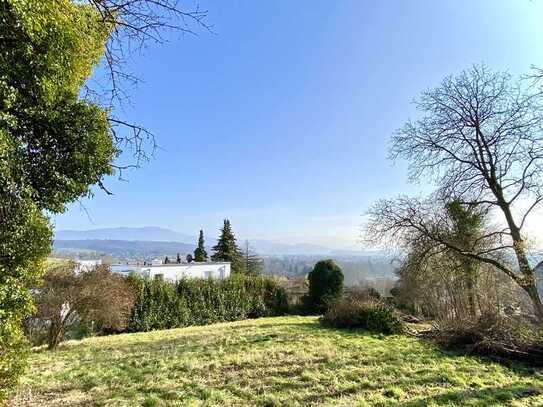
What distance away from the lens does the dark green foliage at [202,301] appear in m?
15.8

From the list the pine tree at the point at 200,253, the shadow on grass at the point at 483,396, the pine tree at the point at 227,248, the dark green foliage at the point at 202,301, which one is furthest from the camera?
the pine tree at the point at 227,248

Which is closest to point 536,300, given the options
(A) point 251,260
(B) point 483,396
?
(B) point 483,396

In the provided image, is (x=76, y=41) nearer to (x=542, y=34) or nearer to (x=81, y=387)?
(x=81, y=387)

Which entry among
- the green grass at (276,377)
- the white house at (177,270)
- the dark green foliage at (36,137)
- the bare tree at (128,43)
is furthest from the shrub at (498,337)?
the white house at (177,270)

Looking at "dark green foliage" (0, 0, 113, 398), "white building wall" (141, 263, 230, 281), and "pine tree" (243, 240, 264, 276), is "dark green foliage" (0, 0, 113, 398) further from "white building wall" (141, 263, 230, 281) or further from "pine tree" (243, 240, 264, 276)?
"pine tree" (243, 240, 264, 276)

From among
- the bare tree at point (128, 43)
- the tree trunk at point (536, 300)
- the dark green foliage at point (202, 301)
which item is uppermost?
the bare tree at point (128, 43)

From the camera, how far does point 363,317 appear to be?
12.6 metres

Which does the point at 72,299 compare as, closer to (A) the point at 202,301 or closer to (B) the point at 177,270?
(A) the point at 202,301

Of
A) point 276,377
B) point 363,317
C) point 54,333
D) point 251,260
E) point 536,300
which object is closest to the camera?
point 276,377

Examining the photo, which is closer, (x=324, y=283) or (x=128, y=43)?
(x=128, y=43)

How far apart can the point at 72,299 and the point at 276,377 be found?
6.93 metres

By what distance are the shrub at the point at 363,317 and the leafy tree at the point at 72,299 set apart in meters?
7.95

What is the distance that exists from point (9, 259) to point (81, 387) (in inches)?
115

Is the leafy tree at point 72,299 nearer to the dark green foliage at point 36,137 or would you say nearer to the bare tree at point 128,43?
the dark green foliage at point 36,137
